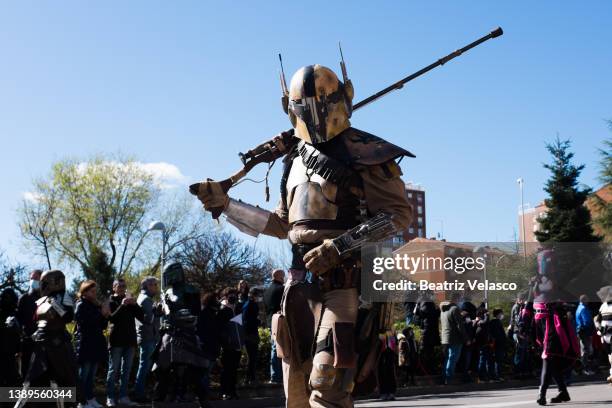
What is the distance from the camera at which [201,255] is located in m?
42.4

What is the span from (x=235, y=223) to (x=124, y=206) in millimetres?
47932

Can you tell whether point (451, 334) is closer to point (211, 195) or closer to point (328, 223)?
point (211, 195)

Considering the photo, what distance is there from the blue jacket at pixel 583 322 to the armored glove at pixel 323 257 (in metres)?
16.9

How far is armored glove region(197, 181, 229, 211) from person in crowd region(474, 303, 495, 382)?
14.2m

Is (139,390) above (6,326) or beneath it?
beneath

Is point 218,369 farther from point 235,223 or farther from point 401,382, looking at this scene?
point 235,223

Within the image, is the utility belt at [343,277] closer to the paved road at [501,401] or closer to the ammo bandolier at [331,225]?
the ammo bandolier at [331,225]

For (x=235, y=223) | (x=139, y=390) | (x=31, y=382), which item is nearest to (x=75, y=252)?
(x=139, y=390)

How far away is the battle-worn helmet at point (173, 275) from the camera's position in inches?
422

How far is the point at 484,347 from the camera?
1902 centimetres

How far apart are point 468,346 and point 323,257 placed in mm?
14493

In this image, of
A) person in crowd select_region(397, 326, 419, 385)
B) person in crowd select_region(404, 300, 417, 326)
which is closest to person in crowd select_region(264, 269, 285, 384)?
person in crowd select_region(397, 326, 419, 385)

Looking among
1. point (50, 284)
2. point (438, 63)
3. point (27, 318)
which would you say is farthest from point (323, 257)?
point (27, 318)

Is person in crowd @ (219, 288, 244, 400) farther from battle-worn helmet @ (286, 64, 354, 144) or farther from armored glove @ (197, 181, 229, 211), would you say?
battle-worn helmet @ (286, 64, 354, 144)
